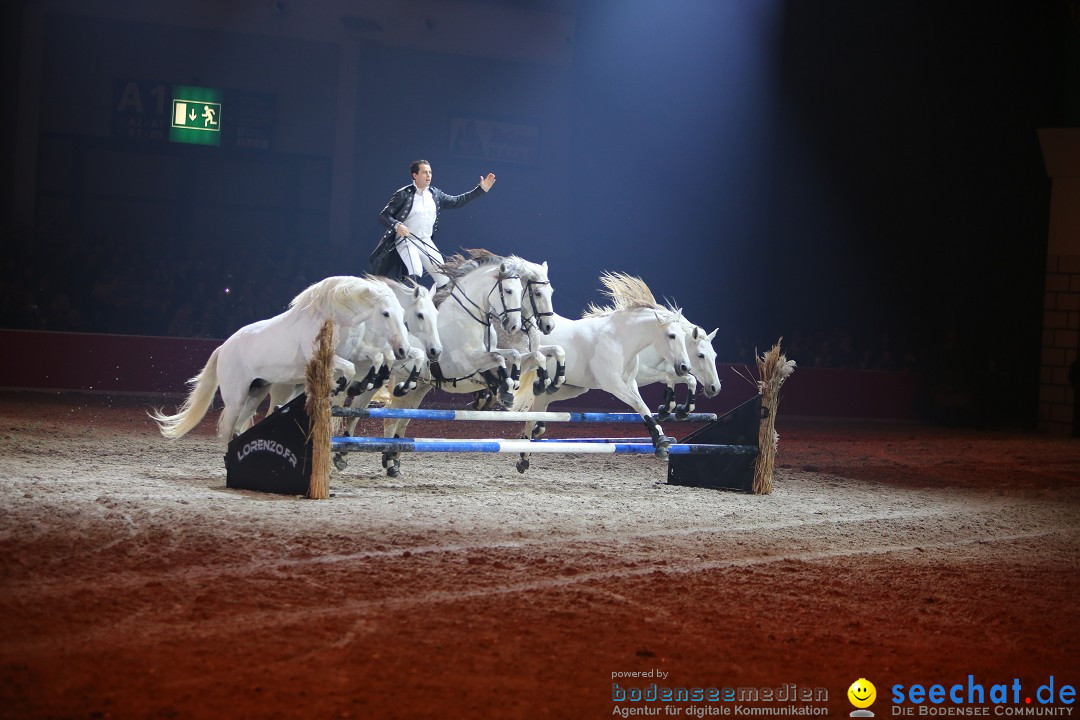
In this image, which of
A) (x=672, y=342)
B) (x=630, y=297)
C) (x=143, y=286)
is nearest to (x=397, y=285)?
(x=630, y=297)

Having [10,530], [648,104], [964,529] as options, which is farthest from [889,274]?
[10,530]

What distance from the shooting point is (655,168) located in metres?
22.0

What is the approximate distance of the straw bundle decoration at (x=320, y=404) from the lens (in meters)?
7.62

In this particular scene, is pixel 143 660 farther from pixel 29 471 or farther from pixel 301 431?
pixel 29 471

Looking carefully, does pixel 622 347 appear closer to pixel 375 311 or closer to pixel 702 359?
pixel 702 359

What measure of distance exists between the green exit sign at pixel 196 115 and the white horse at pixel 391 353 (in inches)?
462

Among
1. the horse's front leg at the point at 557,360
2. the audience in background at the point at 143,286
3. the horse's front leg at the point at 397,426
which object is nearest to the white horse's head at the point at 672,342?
the horse's front leg at the point at 557,360

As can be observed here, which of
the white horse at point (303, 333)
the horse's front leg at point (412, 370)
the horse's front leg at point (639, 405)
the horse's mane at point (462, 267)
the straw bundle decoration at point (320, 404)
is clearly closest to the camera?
the straw bundle decoration at point (320, 404)

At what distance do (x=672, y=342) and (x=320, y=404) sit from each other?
3.63 m

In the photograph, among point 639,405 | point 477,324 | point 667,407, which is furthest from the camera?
point 667,407

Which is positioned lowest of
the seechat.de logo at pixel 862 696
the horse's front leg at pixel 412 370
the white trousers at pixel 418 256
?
the seechat.de logo at pixel 862 696

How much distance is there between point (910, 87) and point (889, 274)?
3684 millimetres

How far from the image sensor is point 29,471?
8266mm

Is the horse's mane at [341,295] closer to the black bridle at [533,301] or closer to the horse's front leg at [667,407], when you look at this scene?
the black bridle at [533,301]
